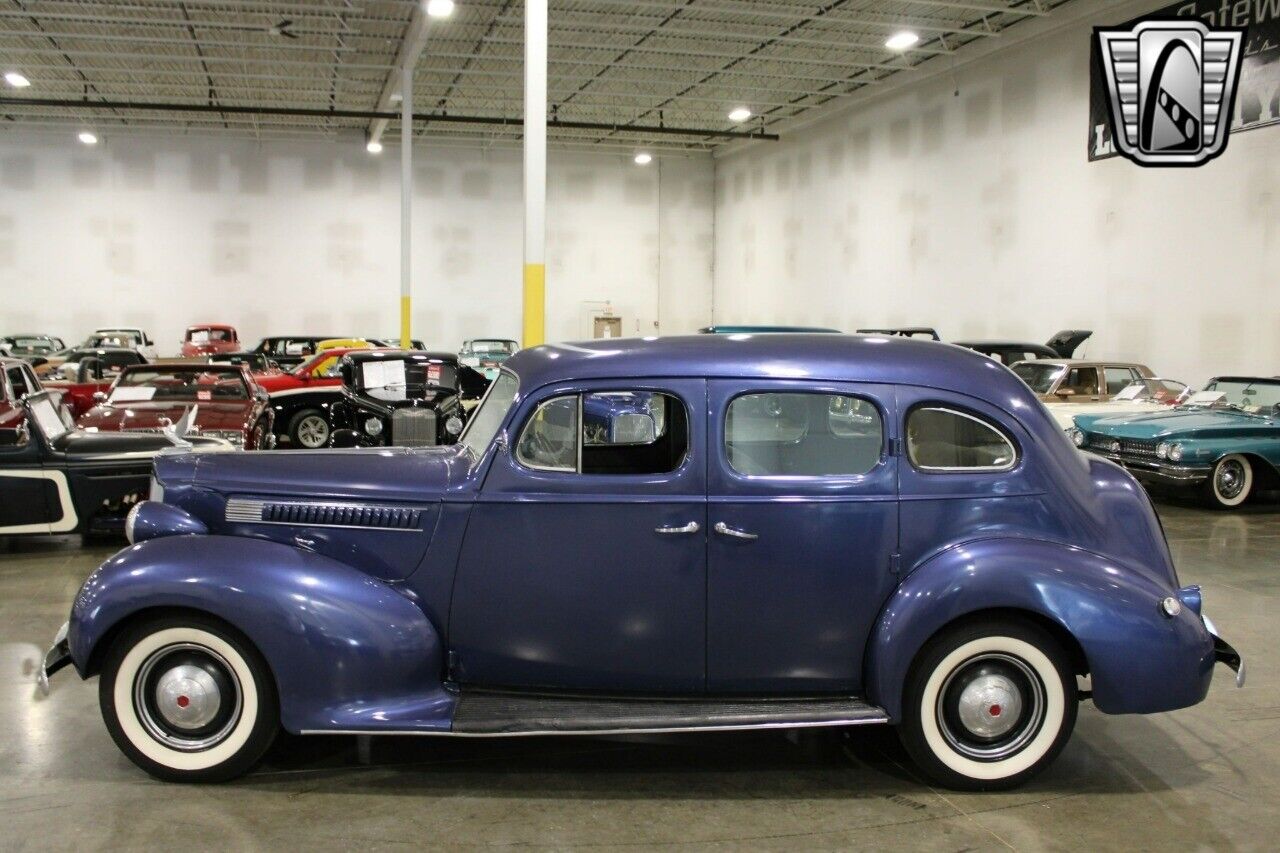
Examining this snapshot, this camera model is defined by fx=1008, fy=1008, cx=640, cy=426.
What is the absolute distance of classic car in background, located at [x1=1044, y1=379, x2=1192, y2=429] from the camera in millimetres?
11844

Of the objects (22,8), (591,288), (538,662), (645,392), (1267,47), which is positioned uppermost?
(22,8)

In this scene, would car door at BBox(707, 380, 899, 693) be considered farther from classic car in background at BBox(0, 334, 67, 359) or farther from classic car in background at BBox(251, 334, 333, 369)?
classic car in background at BBox(0, 334, 67, 359)

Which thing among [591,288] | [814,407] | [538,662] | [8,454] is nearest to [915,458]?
[814,407]

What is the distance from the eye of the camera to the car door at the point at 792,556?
148 inches

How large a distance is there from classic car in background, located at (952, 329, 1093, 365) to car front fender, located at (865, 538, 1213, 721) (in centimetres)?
1088

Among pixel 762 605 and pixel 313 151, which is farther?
pixel 313 151

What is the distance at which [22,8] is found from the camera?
59.1ft

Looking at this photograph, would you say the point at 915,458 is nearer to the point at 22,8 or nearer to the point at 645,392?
the point at 645,392

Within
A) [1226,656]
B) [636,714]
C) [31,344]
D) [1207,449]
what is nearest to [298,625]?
[636,714]

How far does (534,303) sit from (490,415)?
24.2 ft

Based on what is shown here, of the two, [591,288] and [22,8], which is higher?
[22,8]

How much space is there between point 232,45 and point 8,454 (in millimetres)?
15575

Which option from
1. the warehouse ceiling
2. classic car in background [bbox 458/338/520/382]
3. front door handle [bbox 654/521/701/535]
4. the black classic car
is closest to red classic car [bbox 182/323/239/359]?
the warehouse ceiling

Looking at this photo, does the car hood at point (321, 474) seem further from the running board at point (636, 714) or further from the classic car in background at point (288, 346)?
the classic car in background at point (288, 346)
